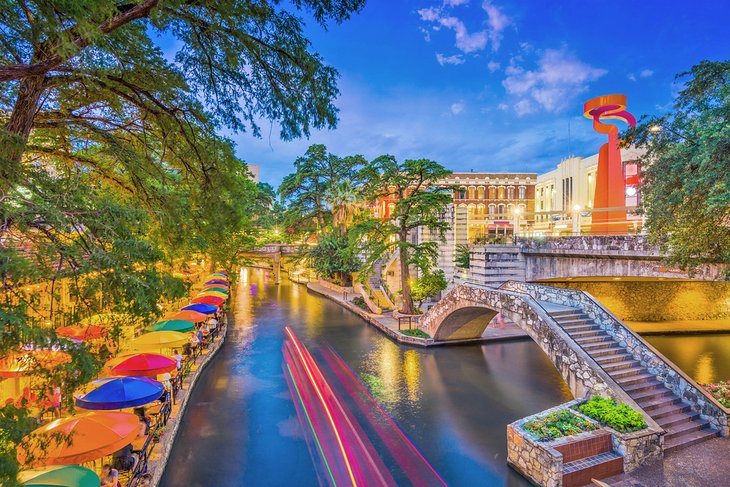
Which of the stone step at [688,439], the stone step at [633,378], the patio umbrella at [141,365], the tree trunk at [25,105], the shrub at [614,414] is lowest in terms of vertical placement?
the stone step at [688,439]

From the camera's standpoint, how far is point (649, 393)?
1129 cm

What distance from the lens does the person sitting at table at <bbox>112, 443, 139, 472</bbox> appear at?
8695mm

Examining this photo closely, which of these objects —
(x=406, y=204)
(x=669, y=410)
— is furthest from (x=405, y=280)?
(x=669, y=410)

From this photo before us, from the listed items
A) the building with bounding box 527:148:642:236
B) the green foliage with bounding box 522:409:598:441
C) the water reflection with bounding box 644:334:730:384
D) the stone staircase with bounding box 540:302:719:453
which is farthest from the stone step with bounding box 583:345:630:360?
the building with bounding box 527:148:642:236

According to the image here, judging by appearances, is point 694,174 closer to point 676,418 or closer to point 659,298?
point 676,418

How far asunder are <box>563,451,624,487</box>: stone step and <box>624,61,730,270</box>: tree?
6158 mm

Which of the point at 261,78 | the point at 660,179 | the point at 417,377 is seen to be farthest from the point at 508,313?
the point at 261,78

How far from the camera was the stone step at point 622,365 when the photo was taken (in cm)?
1175

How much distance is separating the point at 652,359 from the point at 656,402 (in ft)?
4.93

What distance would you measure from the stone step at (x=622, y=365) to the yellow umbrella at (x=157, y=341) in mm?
14536

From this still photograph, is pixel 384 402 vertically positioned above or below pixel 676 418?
below

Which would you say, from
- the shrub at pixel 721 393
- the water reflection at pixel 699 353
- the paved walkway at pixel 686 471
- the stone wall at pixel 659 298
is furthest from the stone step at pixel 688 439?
the stone wall at pixel 659 298

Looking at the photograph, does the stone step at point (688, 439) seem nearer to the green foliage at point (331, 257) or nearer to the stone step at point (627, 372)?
the stone step at point (627, 372)

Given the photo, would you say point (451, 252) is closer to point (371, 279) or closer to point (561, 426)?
point (371, 279)
